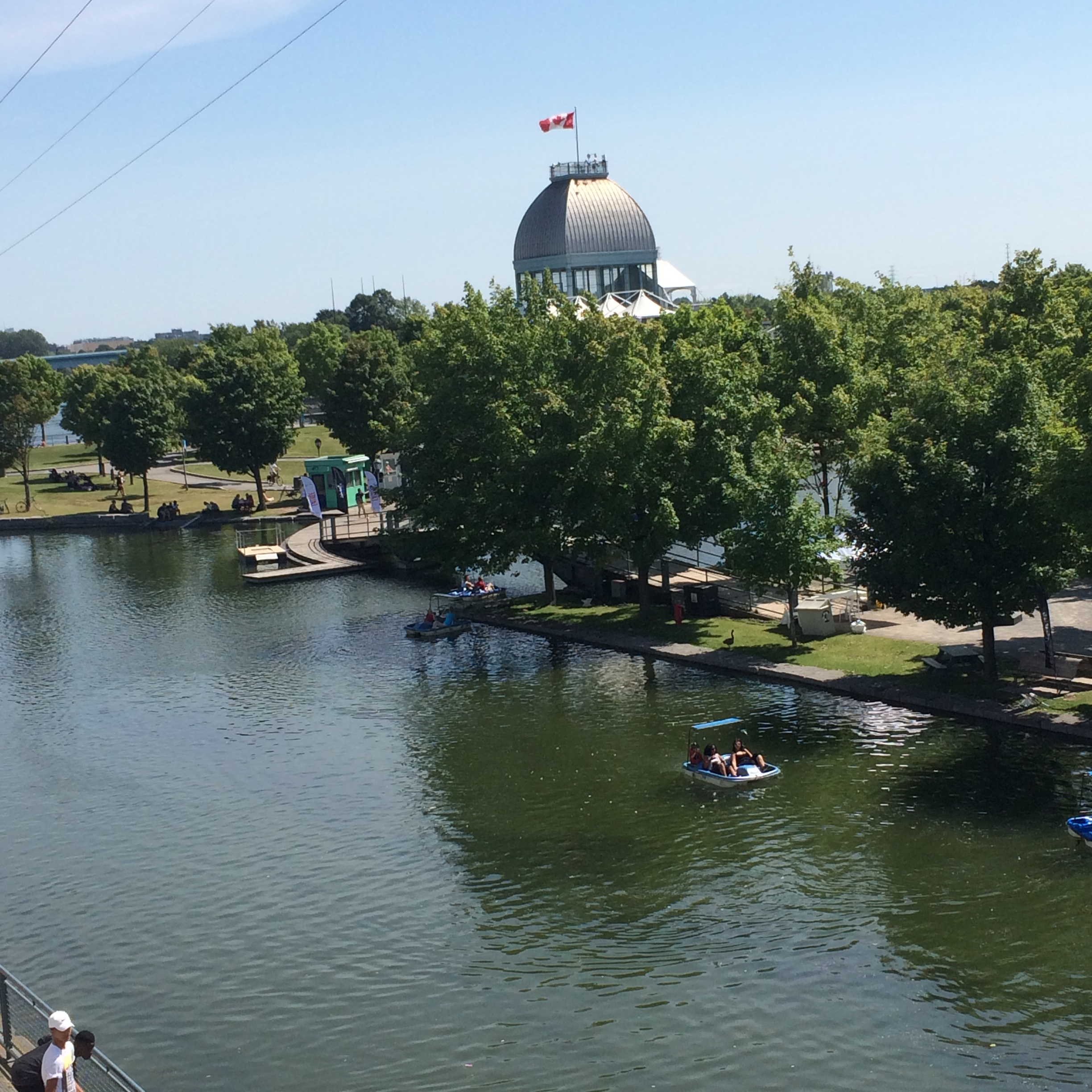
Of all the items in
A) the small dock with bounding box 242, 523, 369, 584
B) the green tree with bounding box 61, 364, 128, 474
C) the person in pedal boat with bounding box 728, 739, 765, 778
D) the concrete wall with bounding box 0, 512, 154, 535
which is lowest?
the person in pedal boat with bounding box 728, 739, 765, 778

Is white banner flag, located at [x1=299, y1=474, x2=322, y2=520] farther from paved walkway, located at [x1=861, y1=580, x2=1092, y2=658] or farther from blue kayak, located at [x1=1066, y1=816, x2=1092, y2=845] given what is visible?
blue kayak, located at [x1=1066, y1=816, x2=1092, y2=845]

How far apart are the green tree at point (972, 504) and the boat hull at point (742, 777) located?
8380 mm

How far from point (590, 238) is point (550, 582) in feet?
296

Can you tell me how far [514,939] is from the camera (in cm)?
2805

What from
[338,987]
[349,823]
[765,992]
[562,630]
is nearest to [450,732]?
[349,823]

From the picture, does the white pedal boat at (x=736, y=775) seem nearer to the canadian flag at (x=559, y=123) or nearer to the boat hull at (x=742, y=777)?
the boat hull at (x=742, y=777)

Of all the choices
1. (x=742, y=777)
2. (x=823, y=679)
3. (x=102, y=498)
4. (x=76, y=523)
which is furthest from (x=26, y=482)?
(x=742, y=777)

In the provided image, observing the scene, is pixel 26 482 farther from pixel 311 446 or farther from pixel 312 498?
pixel 312 498

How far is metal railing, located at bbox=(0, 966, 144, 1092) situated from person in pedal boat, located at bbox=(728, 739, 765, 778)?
1900 cm

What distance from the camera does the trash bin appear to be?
55.3 meters

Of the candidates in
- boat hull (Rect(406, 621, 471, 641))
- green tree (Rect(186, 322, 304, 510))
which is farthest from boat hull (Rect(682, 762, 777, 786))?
green tree (Rect(186, 322, 304, 510))

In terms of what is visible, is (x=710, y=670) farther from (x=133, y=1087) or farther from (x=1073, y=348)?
(x=133, y=1087)

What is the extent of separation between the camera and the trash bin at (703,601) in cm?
5534

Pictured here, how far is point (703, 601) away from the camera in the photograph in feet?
182
